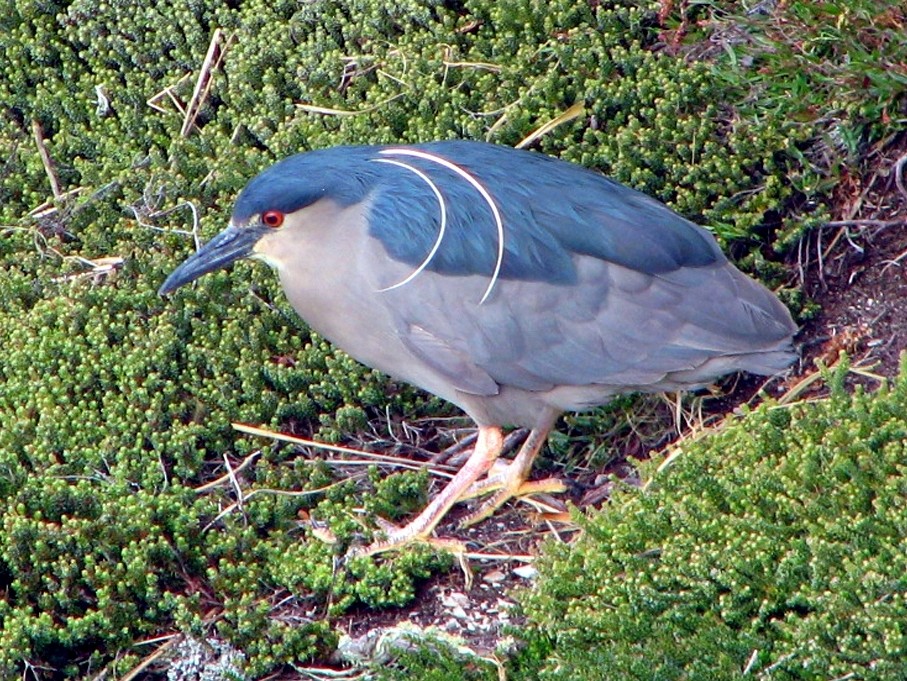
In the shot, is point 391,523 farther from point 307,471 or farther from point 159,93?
point 159,93

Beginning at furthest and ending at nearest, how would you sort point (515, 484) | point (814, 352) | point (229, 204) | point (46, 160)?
point (46, 160) < point (229, 204) < point (814, 352) < point (515, 484)

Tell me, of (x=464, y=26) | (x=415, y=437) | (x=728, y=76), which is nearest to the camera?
(x=415, y=437)

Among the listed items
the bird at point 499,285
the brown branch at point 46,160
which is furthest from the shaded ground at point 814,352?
the brown branch at point 46,160

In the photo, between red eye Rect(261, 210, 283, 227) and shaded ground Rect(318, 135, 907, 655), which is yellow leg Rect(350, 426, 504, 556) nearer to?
shaded ground Rect(318, 135, 907, 655)

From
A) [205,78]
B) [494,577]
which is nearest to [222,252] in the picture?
[494,577]

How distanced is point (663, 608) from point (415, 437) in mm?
1372

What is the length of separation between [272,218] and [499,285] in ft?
2.57

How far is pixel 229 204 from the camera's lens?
17.0 ft

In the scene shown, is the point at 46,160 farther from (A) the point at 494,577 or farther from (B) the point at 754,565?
(B) the point at 754,565

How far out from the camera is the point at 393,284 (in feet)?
13.3

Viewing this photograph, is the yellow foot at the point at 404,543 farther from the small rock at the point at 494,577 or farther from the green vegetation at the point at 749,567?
the green vegetation at the point at 749,567

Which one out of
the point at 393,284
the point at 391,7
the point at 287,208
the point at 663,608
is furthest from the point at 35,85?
the point at 663,608

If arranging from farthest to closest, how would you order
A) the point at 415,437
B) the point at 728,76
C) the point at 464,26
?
the point at 464,26 < the point at 728,76 < the point at 415,437

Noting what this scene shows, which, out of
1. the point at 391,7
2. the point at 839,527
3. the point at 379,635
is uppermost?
the point at 391,7
